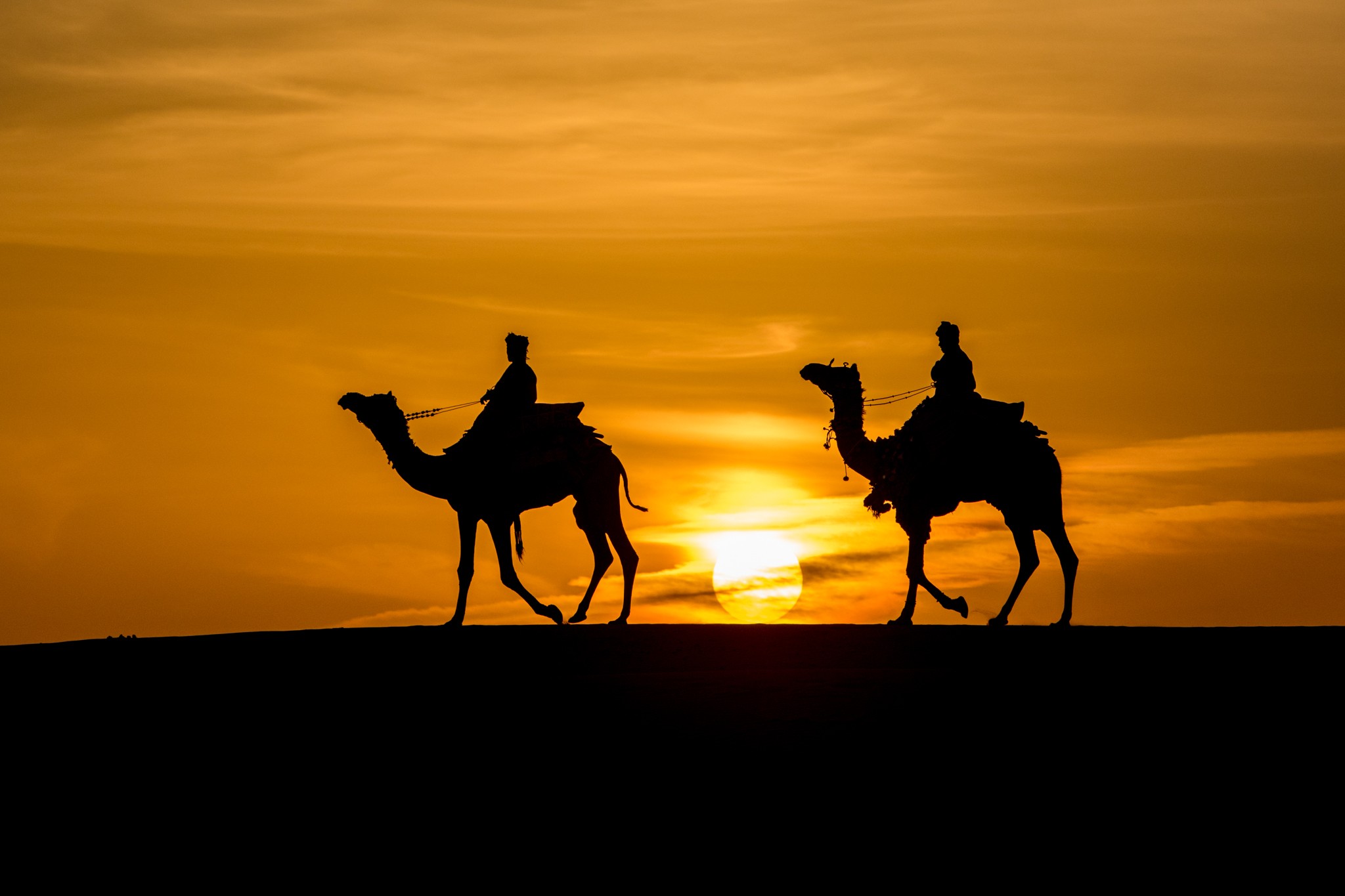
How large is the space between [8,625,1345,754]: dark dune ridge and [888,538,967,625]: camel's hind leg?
37.0 inches

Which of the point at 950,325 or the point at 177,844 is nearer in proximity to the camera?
the point at 177,844

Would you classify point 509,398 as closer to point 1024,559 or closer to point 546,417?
point 546,417

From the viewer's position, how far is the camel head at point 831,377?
26.0 metres

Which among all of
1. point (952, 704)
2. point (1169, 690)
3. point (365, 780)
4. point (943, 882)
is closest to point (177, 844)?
point (365, 780)

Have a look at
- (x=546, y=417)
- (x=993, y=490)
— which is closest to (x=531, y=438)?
(x=546, y=417)

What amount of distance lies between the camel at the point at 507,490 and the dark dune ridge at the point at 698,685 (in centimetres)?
164

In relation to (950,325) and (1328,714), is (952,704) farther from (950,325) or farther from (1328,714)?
(950,325)

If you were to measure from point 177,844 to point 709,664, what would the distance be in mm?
7373

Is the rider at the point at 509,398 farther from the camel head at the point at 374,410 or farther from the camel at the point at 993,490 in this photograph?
the camel at the point at 993,490

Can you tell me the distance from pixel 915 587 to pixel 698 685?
4.76 m

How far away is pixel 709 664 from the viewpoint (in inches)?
852

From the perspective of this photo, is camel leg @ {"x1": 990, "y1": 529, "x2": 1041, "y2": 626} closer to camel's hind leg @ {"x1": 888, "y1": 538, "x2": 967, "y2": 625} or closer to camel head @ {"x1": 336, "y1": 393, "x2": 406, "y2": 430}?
camel's hind leg @ {"x1": 888, "y1": 538, "x2": 967, "y2": 625}

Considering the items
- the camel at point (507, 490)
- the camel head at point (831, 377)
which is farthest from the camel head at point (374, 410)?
the camel head at point (831, 377)

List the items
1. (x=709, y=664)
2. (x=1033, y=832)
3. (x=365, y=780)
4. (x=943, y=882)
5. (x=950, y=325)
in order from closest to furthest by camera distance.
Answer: (x=943, y=882), (x=1033, y=832), (x=365, y=780), (x=709, y=664), (x=950, y=325)
